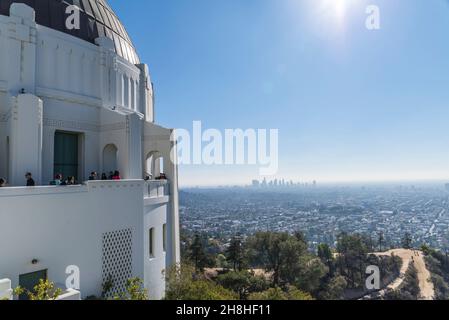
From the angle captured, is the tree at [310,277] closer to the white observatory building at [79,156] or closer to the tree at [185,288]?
the white observatory building at [79,156]

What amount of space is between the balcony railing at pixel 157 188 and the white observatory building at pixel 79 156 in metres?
0.06

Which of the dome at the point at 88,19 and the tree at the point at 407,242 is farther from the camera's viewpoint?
the tree at the point at 407,242

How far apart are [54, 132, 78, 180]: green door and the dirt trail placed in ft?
183

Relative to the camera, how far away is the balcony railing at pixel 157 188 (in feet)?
51.3

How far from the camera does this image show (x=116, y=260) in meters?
12.9

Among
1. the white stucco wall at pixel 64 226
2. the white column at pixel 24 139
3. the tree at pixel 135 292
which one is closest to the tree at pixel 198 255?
the white stucco wall at pixel 64 226

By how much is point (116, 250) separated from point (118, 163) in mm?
6274

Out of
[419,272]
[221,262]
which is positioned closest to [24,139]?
[221,262]

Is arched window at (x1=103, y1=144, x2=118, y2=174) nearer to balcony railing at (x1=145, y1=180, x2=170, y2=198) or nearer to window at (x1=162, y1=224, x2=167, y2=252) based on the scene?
balcony railing at (x1=145, y1=180, x2=170, y2=198)

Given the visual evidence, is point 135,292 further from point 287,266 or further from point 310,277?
point 287,266
